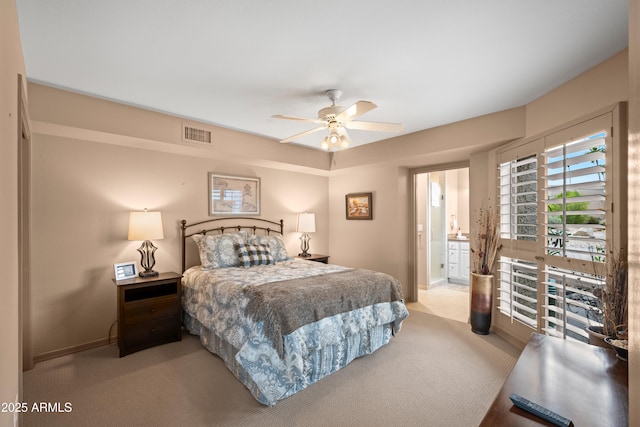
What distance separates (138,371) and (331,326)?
177cm

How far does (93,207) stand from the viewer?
10.6ft

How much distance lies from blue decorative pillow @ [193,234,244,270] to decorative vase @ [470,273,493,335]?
2.92m

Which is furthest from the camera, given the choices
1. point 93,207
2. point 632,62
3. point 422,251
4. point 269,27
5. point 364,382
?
point 422,251

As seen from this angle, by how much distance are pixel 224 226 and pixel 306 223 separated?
1303mm

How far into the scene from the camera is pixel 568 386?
4.33ft

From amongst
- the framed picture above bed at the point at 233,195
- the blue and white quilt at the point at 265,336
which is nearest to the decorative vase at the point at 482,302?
the blue and white quilt at the point at 265,336

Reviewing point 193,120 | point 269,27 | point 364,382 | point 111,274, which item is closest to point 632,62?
point 269,27

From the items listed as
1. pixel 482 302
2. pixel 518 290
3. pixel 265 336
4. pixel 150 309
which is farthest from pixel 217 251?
pixel 518 290

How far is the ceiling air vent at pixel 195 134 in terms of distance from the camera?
3.67 m

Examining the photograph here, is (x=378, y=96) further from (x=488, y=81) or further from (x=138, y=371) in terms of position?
(x=138, y=371)

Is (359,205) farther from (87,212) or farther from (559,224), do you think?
(87,212)

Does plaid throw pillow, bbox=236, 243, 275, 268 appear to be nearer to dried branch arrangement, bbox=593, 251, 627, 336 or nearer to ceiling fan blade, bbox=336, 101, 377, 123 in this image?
ceiling fan blade, bbox=336, 101, 377, 123

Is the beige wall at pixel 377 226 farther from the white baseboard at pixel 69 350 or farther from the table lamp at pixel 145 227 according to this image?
the white baseboard at pixel 69 350

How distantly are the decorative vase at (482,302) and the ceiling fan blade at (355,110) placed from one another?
2.40 meters
